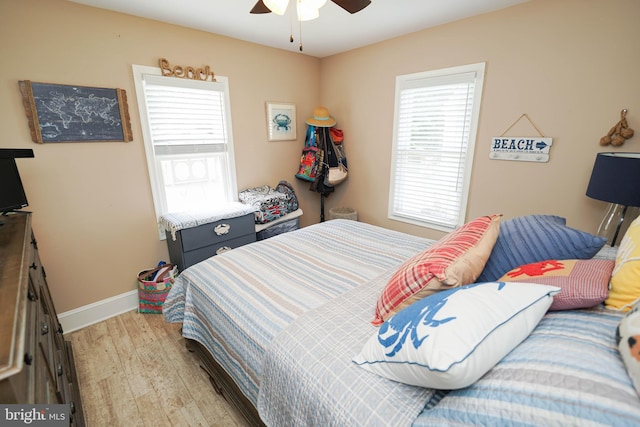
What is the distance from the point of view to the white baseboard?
7.43 ft

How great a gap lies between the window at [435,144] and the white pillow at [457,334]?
6.76 feet

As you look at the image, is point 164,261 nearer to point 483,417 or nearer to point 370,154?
point 370,154

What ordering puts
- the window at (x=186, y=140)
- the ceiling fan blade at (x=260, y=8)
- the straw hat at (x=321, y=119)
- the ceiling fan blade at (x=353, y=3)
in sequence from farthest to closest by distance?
1. the straw hat at (x=321, y=119)
2. the window at (x=186, y=140)
3. the ceiling fan blade at (x=260, y=8)
4. the ceiling fan blade at (x=353, y=3)

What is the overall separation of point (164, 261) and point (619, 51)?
383cm

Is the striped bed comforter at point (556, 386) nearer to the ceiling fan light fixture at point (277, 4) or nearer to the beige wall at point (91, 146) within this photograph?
the ceiling fan light fixture at point (277, 4)

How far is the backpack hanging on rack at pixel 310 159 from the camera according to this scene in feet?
11.3

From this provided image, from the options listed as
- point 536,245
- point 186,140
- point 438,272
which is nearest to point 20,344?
point 438,272

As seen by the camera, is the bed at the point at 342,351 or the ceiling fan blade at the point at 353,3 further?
the ceiling fan blade at the point at 353,3

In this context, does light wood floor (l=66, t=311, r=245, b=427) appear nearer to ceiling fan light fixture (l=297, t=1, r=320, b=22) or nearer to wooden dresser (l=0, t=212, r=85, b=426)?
wooden dresser (l=0, t=212, r=85, b=426)

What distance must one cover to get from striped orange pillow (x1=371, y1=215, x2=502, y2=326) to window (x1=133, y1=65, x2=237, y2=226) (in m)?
2.34

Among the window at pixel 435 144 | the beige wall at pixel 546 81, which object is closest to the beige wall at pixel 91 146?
the window at pixel 435 144

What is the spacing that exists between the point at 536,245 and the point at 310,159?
2.62 m

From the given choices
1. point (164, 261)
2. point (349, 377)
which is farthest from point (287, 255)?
point (164, 261)

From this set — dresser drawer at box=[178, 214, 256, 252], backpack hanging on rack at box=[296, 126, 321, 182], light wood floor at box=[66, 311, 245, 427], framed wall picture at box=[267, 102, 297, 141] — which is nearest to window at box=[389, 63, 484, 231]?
backpack hanging on rack at box=[296, 126, 321, 182]
